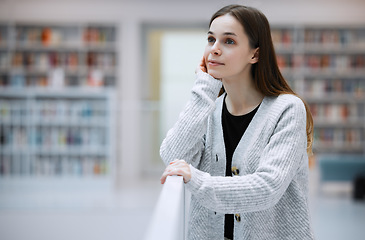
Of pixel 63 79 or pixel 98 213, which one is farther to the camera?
pixel 63 79

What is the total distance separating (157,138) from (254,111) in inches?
177

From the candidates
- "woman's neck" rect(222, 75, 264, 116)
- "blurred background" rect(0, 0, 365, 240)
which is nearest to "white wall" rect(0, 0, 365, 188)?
"blurred background" rect(0, 0, 365, 240)

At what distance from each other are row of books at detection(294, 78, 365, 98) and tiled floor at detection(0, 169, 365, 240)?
1.65 metres

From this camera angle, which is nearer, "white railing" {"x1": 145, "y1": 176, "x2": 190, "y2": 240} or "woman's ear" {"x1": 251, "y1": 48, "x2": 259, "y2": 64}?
"white railing" {"x1": 145, "y1": 176, "x2": 190, "y2": 240}

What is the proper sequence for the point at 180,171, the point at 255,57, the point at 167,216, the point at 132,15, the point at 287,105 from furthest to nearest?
the point at 132,15, the point at 255,57, the point at 287,105, the point at 180,171, the point at 167,216

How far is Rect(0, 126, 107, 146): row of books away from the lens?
5.95 meters

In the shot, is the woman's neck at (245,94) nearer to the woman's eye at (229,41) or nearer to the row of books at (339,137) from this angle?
the woman's eye at (229,41)

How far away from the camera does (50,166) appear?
19.5ft

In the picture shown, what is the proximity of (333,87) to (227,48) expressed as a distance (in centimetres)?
630

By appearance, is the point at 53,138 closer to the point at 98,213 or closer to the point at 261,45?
the point at 98,213

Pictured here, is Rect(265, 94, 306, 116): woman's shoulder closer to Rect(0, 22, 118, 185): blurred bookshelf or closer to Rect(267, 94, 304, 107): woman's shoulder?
Rect(267, 94, 304, 107): woman's shoulder

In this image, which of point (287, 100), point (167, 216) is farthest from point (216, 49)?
point (167, 216)

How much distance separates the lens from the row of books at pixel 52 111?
597 cm

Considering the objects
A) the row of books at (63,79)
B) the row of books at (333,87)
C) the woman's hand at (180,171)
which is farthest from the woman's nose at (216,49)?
the row of books at (333,87)
